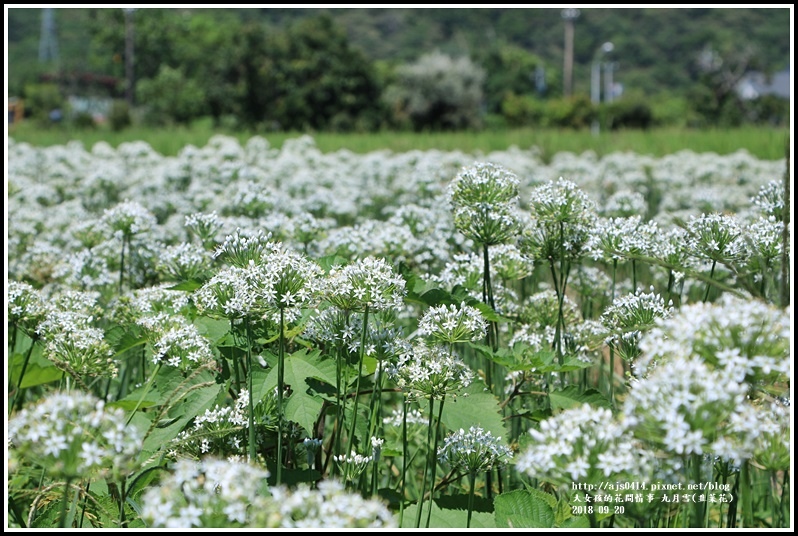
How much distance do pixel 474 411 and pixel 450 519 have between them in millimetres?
364

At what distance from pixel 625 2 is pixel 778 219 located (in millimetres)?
1311

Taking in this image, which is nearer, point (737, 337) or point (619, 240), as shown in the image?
point (737, 337)

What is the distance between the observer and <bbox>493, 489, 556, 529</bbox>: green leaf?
2273 millimetres

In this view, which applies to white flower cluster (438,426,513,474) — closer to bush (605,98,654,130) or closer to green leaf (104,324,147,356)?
green leaf (104,324,147,356)

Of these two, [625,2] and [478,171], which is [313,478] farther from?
[625,2]

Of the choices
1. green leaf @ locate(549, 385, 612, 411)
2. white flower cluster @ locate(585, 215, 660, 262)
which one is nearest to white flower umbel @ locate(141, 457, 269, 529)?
green leaf @ locate(549, 385, 612, 411)

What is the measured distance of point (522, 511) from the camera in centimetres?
232

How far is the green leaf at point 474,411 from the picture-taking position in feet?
7.98

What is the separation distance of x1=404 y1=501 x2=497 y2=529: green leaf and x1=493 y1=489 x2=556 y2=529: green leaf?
0.15 meters

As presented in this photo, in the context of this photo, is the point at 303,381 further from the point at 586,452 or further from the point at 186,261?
the point at 186,261

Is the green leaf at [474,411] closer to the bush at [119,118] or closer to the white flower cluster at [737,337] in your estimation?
the white flower cluster at [737,337]

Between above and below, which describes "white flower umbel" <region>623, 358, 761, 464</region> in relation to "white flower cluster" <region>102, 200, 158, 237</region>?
below

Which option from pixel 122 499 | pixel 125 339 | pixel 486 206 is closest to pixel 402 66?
pixel 486 206

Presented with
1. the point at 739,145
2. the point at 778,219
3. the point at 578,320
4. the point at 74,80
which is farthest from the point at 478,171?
the point at 74,80
